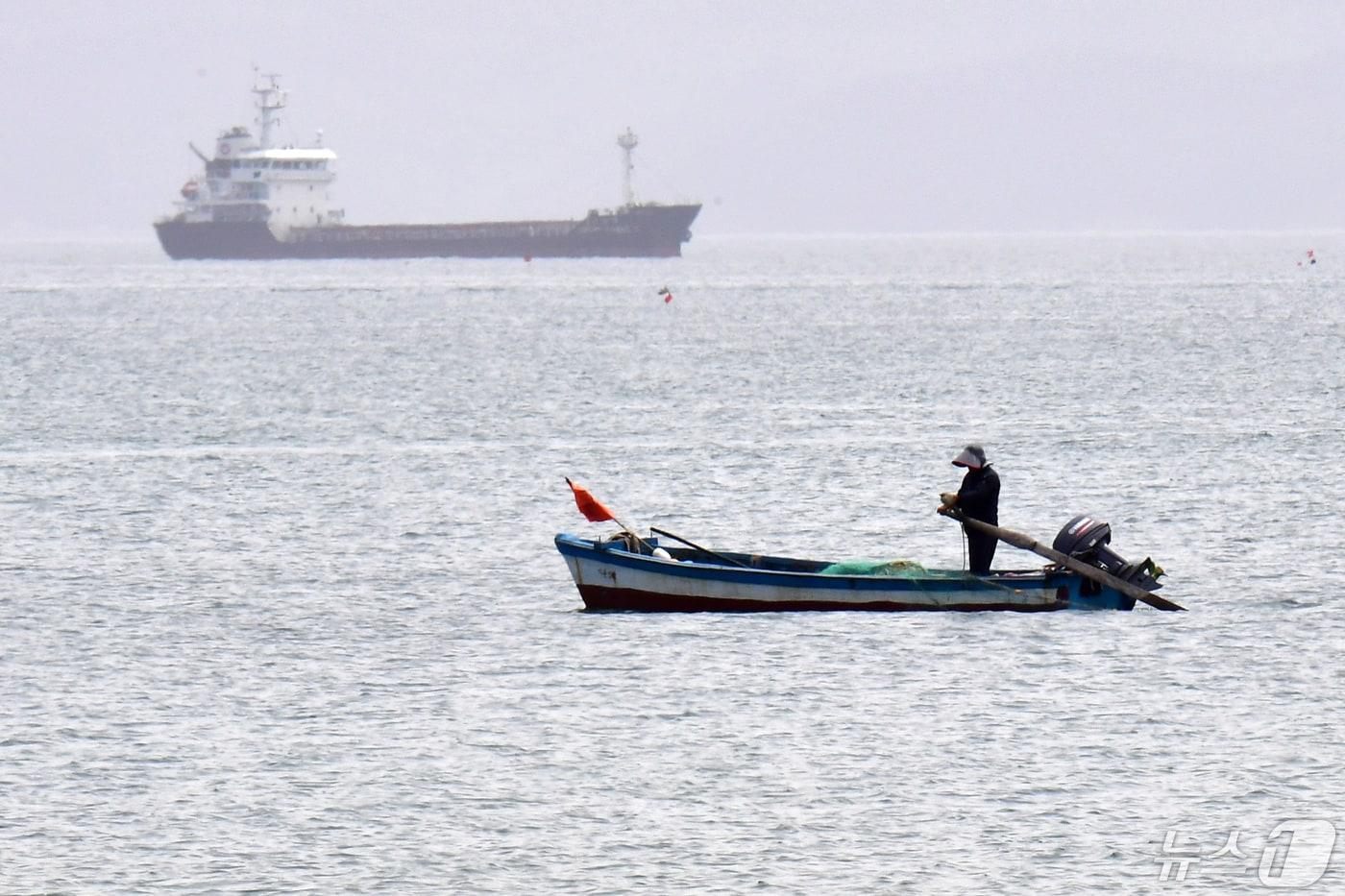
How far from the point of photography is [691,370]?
9081 cm

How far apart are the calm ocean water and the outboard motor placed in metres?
0.67

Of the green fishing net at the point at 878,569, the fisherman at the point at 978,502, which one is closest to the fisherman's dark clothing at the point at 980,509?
the fisherman at the point at 978,502

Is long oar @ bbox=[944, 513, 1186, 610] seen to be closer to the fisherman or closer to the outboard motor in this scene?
the outboard motor

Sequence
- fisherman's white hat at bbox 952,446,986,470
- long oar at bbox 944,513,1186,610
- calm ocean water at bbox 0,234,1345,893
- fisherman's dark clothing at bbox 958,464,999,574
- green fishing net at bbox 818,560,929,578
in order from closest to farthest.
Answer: calm ocean water at bbox 0,234,1345,893 → long oar at bbox 944,513,1186,610 → green fishing net at bbox 818,560,929,578 → fisherman's white hat at bbox 952,446,986,470 → fisherman's dark clothing at bbox 958,464,999,574

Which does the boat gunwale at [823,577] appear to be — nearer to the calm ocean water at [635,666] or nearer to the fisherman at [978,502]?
the fisherman at [978,502]

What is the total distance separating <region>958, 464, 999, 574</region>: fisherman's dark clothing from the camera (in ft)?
110

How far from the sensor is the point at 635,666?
30297 millimetres

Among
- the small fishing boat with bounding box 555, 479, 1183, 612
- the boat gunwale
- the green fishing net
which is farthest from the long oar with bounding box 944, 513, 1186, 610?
the green fishing net

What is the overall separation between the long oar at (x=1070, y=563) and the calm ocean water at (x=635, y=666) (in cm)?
49

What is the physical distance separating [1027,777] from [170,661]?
12.8 metres

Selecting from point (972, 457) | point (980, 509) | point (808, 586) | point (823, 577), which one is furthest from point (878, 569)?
point (972, 457)

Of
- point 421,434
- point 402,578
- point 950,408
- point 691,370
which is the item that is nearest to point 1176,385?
point 950,408

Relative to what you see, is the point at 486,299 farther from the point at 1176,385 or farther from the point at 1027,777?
the point at 1027,777

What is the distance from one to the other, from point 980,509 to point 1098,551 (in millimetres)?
1918
